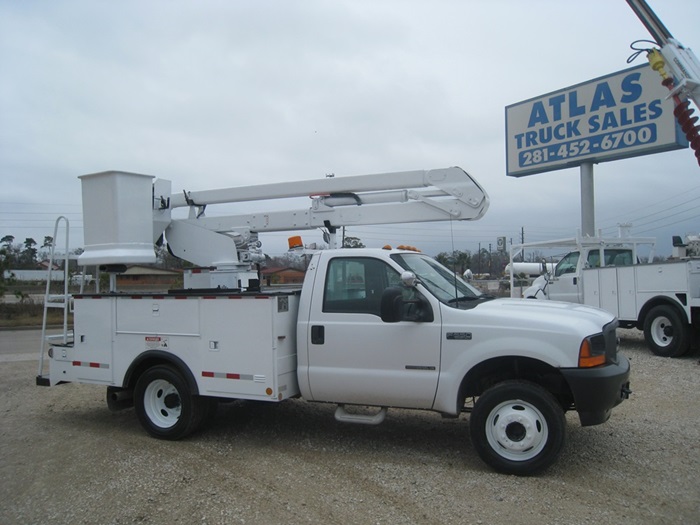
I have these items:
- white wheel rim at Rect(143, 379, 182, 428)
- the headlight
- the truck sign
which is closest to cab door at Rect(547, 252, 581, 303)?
the truck sign

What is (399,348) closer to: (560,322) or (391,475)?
(391,475)

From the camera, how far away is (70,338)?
739 cm

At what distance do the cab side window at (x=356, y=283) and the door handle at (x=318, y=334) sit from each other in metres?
0.19

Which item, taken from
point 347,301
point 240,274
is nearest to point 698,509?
point 347,301

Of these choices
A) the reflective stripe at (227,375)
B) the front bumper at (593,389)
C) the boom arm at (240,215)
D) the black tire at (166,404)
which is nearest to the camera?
the front bumper at (593,389)

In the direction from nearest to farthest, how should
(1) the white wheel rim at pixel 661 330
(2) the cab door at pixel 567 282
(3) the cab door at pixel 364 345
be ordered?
(3) the cab door at pixel 364 345 → (1) the white wheel rim at pixel 661 330 → (2) the cab door at pixel 567 282

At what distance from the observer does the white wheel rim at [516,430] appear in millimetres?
4953

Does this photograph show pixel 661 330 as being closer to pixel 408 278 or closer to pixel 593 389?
pixel 593 389

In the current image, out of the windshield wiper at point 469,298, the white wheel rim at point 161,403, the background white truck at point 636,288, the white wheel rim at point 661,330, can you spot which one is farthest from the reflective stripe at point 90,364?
the white wheel rim at point 661,330

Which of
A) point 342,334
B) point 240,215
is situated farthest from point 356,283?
point 240,215

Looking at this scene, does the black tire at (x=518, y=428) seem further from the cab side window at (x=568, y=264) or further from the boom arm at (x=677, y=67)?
the cab side window at (x=568, y=264)

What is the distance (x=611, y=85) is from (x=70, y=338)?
706 inches

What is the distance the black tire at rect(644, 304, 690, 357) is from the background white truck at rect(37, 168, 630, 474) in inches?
258

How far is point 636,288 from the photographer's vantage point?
11.9 meters
